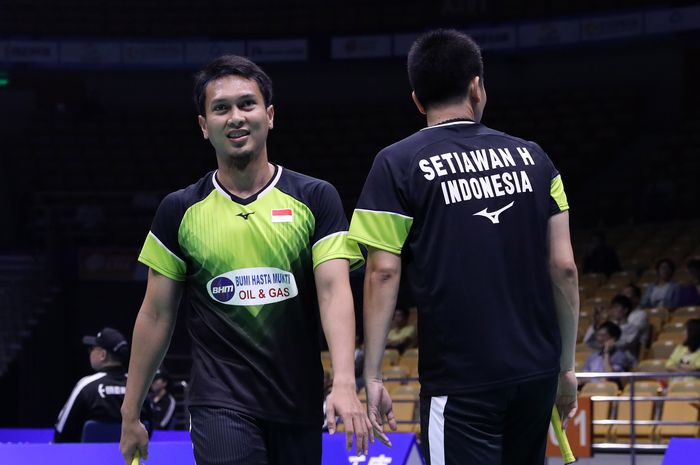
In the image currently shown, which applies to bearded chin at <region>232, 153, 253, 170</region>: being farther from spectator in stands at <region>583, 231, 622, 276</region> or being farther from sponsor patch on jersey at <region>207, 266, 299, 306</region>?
spectator in stands at <region>583, 231, 622, 276</region>

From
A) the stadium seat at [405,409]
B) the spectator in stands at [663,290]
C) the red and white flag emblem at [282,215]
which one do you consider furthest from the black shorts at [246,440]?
the spectator in stands at [663,290]

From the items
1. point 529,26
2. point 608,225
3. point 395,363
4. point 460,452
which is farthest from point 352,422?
point 529,26

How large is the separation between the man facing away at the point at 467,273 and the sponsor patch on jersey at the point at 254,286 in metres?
0.30

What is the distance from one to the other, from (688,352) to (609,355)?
0.73 meters

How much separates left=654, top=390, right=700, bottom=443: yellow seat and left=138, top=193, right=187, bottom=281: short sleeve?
7736 millimetres

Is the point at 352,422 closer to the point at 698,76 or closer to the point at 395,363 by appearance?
the point at 395,363

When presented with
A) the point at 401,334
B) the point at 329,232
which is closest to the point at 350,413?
the point at 329,232

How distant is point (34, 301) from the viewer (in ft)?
64.2

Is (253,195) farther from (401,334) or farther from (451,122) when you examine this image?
(401,334)

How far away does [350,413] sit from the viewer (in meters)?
3.48

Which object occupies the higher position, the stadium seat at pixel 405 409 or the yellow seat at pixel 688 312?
the yellow seat at pixel 688 312

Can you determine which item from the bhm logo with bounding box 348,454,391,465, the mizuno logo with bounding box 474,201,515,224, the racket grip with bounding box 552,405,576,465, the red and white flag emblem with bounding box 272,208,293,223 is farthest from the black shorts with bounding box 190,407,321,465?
the bhm logo with bounding box 348,454,391,465

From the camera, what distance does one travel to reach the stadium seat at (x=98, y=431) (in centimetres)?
797

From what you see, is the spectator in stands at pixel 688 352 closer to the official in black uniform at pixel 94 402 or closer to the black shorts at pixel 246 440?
the official in black uniform at pixel 94 402
